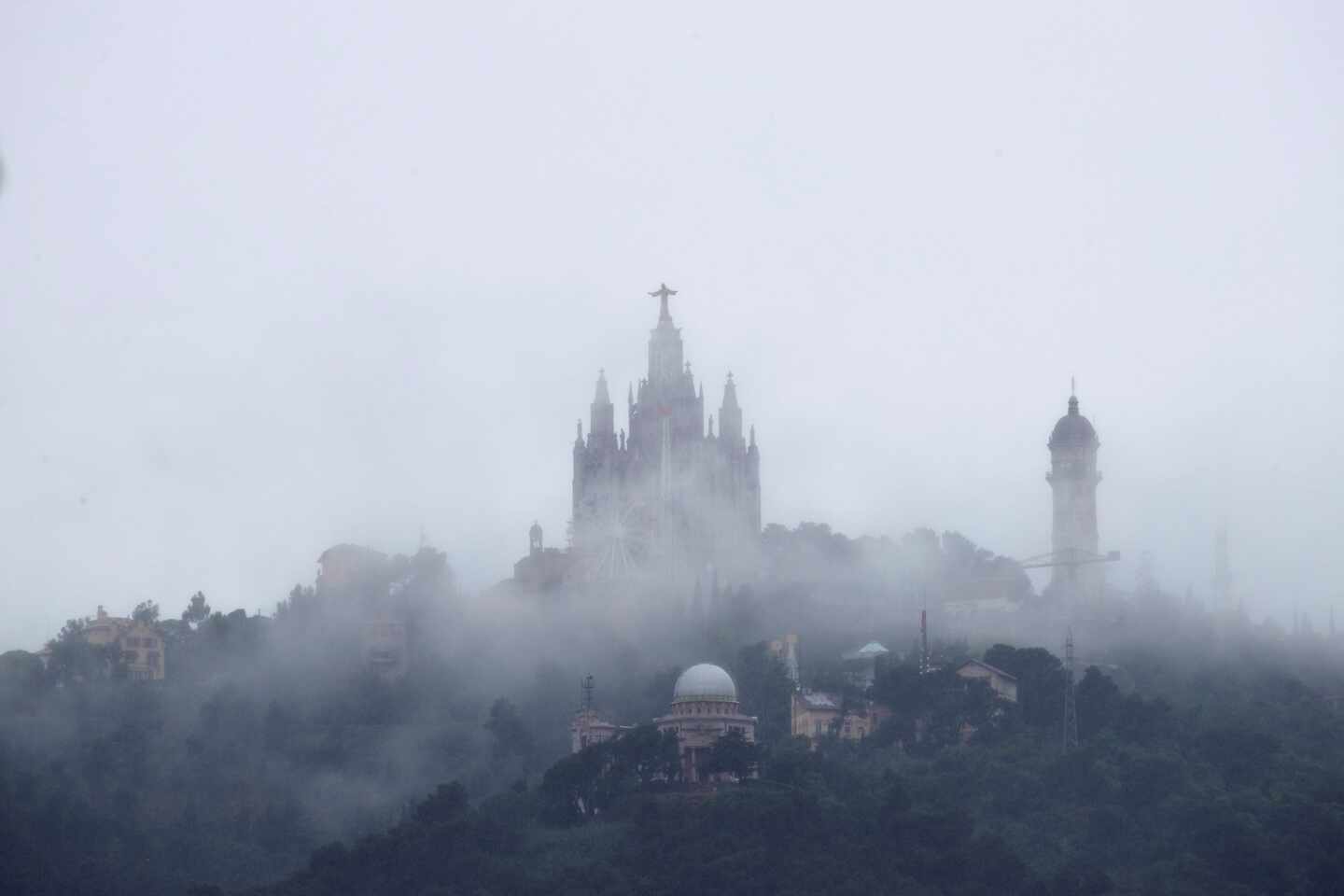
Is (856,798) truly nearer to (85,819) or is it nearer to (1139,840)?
(1139,840)

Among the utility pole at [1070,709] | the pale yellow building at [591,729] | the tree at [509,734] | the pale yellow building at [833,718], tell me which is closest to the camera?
the utility pole at [1070,709]

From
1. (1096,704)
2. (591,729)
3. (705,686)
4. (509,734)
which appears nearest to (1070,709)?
(1096,704)

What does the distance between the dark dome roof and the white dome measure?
3096 centimetres

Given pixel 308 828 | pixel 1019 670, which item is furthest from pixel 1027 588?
pixel 308 828

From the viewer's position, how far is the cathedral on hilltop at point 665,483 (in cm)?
14388

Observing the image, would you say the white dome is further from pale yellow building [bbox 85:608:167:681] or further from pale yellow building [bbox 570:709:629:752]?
pale yellow building [bbox 85:608:167:681]

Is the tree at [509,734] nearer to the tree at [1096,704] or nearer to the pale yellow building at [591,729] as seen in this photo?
the pale yellow building at [591,729]

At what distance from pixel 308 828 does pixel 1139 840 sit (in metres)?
35.4

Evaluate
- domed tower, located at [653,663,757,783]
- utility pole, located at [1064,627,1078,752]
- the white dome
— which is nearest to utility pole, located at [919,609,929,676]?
utility pole, located at [1064,627,1078,752]

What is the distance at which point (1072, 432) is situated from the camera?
145125mm

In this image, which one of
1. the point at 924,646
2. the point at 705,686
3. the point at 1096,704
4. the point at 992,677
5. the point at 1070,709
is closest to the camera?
the point at 705,686

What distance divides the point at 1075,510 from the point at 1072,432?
13.4 ft

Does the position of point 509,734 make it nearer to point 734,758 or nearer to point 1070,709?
point 734,758

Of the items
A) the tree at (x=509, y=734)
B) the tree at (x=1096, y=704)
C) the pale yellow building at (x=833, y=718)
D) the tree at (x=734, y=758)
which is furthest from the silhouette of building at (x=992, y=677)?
the tree at (x=509, y=734)
